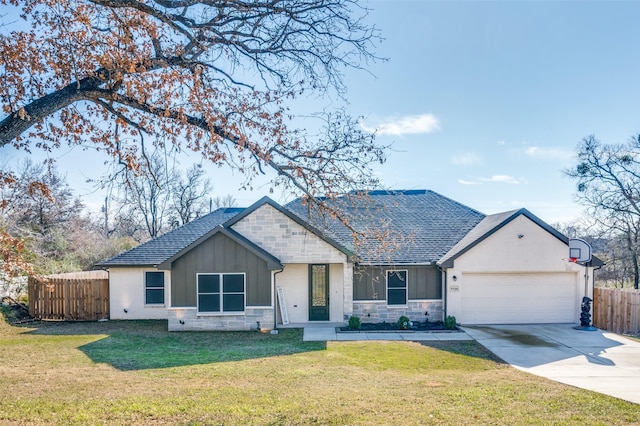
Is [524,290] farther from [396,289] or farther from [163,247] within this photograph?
[163,247]

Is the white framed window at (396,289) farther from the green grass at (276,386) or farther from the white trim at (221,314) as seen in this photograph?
the white trim at (221,314)

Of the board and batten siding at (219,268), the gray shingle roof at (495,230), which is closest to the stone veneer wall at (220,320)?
the board and batten siding at (219,268)

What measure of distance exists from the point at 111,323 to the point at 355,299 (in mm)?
10037

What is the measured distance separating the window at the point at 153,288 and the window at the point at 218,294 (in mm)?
3577

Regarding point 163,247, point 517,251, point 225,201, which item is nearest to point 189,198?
point 225,201

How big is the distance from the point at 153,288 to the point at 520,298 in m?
15.2

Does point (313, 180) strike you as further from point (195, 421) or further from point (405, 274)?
point (405, 274)

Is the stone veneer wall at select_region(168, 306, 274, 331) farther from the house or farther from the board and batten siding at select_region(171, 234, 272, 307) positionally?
the board and batten siding at select_region(171, 234, 272, 307)

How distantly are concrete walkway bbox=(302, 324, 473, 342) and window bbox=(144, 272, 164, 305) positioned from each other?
6.98m

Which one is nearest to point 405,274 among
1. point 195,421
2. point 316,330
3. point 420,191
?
point 316,330

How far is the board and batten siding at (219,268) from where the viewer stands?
14500mm

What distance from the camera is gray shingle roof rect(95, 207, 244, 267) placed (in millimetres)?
16781

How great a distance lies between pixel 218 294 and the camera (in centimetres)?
1459

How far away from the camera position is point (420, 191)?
849 inches
